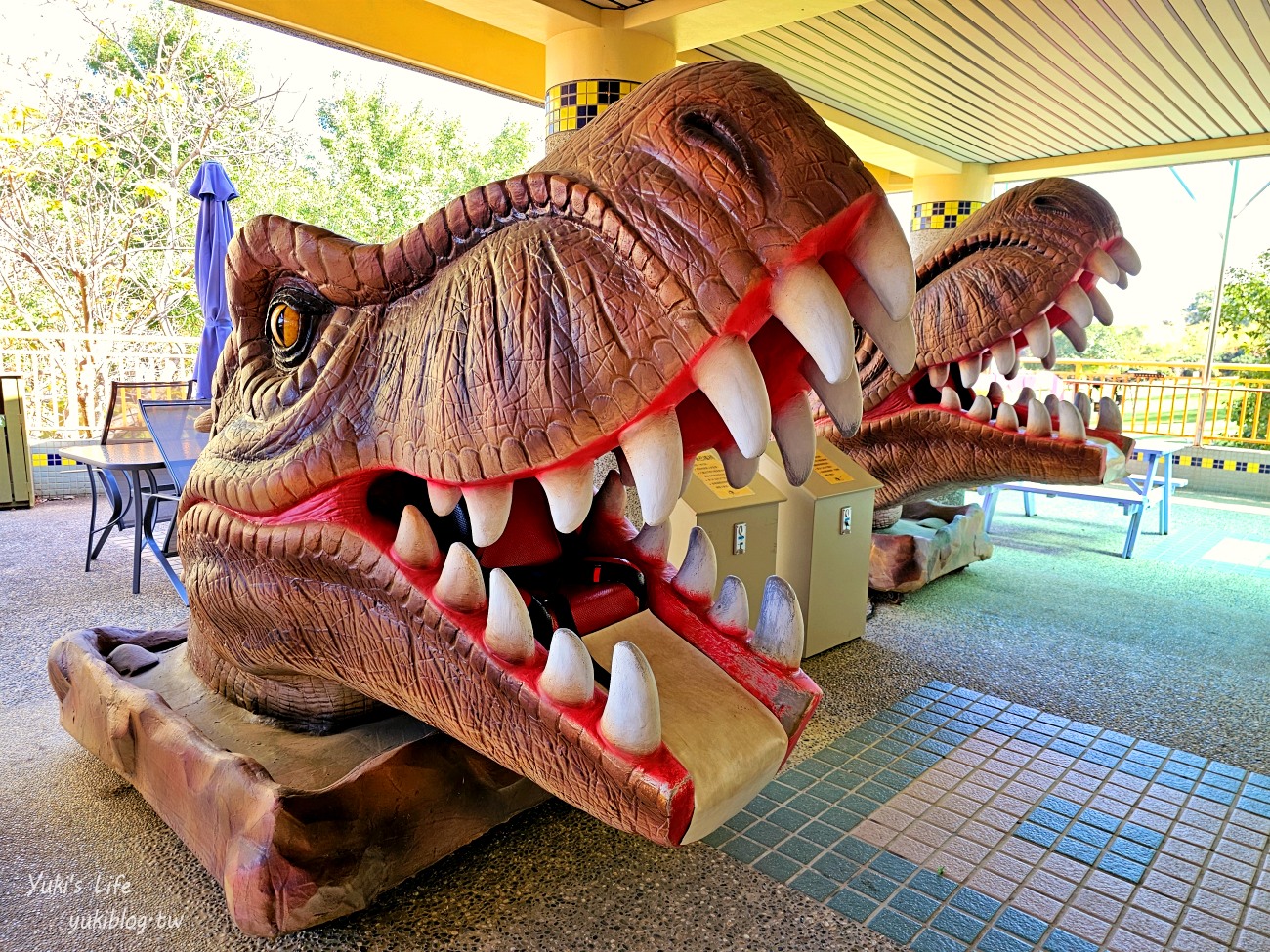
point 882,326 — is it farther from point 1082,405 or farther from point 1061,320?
point 1082,405

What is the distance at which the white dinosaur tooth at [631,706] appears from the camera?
2.98 feet

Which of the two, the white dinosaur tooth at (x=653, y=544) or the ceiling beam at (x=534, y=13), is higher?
the ceiling beam at (x=534, y=13)

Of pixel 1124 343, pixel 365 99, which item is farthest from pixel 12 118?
pixel 1124 343

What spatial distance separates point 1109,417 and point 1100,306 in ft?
1.32

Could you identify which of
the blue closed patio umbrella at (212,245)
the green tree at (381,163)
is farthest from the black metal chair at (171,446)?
the green tree at (381,163)

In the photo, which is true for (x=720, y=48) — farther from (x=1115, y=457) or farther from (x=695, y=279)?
(x=695, y=279)

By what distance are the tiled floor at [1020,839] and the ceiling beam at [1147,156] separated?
25.1 feet

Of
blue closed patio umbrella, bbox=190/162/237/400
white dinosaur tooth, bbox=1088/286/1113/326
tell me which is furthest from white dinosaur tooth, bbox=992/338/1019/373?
blue closed patio umbrella, bbox=190/162/237/400

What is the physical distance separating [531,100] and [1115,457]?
17.6 feet

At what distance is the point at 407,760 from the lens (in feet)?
5.19

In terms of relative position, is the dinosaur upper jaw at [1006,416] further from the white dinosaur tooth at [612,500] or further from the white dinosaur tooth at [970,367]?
the white dinosaur tooth at [612,500]

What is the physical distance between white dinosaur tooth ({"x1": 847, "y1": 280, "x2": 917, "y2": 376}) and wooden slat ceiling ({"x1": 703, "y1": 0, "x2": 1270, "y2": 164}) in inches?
192

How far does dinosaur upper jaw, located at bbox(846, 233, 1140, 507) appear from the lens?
269cm

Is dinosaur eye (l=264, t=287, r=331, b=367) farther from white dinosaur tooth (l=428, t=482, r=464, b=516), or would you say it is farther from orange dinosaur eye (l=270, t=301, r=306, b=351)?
white dinosaur tooth (l=428, t=482, r=464, b=516)
